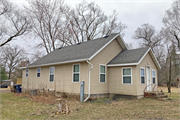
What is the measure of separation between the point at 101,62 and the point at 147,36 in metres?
24.2

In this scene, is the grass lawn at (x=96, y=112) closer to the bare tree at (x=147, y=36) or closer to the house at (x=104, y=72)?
the house at (x=104, y=72)

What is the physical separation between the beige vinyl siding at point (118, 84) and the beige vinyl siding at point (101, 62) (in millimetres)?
423

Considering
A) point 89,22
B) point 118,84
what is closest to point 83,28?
point 89,22

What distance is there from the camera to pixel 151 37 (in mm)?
31250

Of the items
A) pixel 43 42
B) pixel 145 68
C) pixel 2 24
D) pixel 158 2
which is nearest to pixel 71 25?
pixel 43 42

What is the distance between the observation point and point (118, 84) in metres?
11.2

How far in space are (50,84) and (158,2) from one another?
13.0 metres

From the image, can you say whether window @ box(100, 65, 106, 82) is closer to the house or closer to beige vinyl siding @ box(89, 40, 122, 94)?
the house

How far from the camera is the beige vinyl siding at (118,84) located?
10477 mm

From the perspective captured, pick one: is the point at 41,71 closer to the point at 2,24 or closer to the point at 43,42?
the point at 2,24

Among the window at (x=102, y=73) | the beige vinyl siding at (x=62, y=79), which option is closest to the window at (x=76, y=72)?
the beige vinyl siding at (x=62, y=79)

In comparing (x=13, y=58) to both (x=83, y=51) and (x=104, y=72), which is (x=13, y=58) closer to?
(x=83, y=51)

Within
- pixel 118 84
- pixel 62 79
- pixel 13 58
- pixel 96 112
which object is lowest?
pixel 96 112

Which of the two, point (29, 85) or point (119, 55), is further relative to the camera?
point (29, 85)
